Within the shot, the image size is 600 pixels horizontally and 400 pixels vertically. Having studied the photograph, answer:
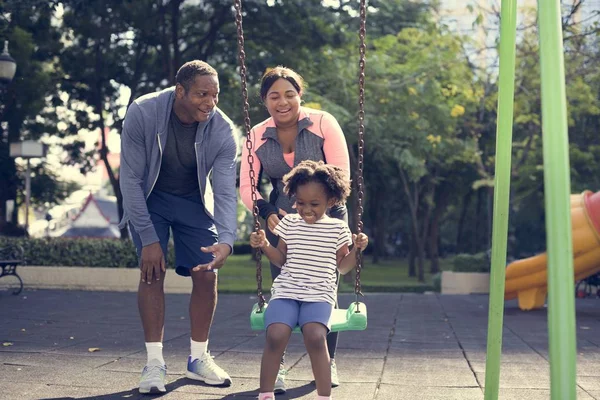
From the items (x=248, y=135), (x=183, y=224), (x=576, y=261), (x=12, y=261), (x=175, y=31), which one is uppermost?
(x=175, y=31)

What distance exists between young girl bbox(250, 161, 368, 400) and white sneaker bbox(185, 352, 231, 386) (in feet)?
2.90

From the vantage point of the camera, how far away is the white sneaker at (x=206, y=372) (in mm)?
4664

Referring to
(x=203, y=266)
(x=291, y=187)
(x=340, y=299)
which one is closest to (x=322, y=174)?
(x=291, y=187)

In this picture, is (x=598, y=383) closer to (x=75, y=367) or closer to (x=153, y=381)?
(x=153, y=381)

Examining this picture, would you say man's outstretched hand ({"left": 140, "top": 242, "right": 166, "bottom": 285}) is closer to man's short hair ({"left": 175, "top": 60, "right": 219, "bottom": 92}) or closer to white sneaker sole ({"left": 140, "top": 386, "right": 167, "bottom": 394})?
white sneaker sole ({"left": 140, "top": 386, "right": 167, "bottom": 394})

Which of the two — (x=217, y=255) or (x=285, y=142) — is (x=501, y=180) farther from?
(x=217, y=255)

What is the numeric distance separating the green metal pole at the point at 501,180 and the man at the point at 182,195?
58.4 inches

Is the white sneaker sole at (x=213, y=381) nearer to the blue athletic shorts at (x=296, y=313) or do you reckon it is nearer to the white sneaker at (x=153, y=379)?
the white sneaker at (x=153, y=379)

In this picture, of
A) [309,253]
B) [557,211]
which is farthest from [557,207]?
[309,253]

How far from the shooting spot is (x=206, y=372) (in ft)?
15.5

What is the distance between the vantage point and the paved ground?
4.61 metres

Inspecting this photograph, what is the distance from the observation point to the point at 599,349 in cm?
697

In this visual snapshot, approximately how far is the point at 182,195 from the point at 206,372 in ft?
3.19

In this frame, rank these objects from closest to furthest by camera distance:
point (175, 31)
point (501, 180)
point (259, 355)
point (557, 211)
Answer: point (557, 211) → point (501, 180) → point (259, 355) → point (175, 31)
